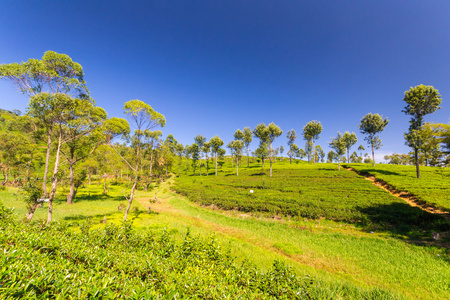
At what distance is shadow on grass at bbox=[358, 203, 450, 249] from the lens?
13336 millimetres

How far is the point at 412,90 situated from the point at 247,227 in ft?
151

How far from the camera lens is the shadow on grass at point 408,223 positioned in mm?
13336

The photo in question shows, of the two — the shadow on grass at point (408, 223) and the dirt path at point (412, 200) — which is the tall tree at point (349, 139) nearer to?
the dirt path at point (412, 200)

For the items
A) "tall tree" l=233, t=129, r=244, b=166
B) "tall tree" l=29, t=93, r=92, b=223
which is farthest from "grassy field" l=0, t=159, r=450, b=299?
"tall tree" l=233, t=129, r=244, b=166

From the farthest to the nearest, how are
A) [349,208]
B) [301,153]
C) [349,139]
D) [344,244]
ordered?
[301,153] → [349,139] → [349,208] → [344,244]

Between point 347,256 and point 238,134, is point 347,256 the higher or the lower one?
the lower one

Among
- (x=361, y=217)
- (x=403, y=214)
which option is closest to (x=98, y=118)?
(x=361, y=217)

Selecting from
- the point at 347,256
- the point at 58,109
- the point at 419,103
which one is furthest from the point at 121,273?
the point at 419,103

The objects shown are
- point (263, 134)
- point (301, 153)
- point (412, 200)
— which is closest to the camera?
point (412, 200)

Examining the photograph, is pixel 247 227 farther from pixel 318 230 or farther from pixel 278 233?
pixel 318 230

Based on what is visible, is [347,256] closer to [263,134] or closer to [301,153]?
[263,134]

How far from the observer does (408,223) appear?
52.1ft

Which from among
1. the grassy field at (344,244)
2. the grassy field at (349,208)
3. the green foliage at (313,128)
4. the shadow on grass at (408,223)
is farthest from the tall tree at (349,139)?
the shadow on grass at (408,223)

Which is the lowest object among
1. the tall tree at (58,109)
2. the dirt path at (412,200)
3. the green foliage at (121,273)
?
the dirt path at (412,200)
